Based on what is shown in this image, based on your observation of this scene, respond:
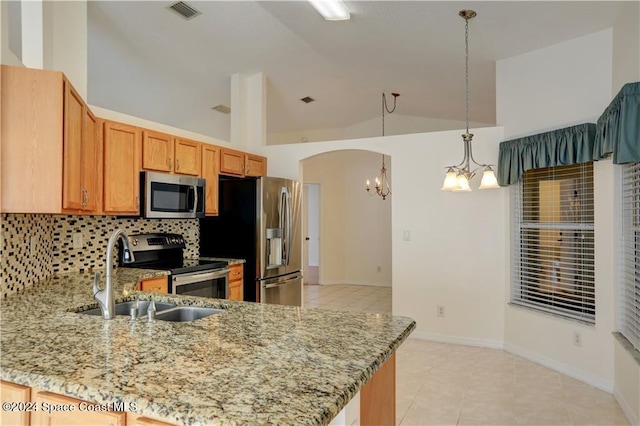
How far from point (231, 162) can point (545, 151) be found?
10.3 feet

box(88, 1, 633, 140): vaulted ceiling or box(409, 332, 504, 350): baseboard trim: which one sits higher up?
box(88, 1, 633, 140): vaulted ceiling

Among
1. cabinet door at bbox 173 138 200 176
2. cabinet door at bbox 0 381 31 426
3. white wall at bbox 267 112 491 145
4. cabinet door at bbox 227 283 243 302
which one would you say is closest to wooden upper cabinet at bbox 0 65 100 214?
cabinet door at bbox 0 381 31 426

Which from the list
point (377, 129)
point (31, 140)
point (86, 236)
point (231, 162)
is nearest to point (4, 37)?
point (31, 140)

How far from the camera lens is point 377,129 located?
7406mm

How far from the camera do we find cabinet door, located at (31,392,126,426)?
1122 mm

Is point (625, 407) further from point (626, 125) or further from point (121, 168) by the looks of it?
point (121, 168)

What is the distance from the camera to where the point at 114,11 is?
3.61 meters

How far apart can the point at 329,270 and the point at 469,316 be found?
13.9ft

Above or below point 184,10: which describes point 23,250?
below

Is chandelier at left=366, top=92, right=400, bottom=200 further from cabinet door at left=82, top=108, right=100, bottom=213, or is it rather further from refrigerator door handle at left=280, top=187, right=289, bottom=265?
cabinet door at left=82, top=108, right=100, bottom=213

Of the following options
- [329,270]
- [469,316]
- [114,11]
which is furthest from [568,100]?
[329,270]

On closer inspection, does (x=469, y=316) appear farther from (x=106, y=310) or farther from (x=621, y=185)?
(x=106, y=310)

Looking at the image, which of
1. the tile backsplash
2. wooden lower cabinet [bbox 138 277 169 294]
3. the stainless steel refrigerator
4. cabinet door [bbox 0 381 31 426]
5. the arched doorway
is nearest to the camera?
cabinet door [bbox 0 381 31 426]

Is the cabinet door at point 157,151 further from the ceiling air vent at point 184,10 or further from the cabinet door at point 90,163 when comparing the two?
the ceiling air vent at point 184,10
